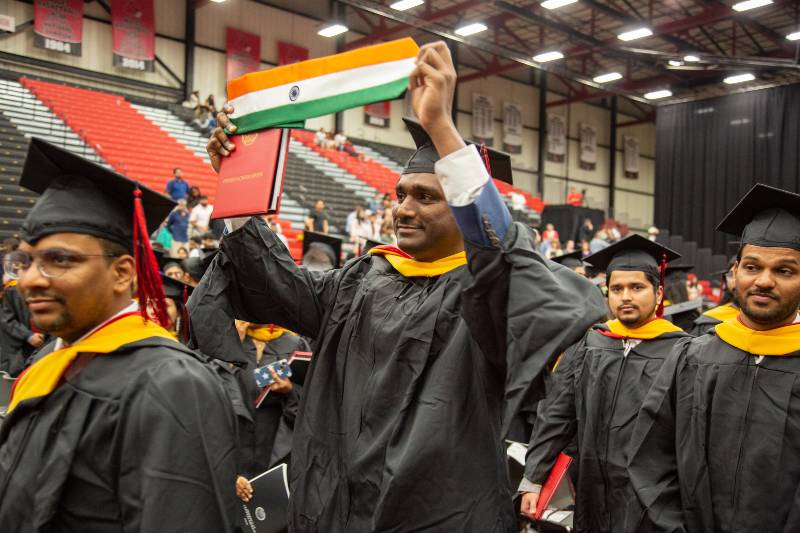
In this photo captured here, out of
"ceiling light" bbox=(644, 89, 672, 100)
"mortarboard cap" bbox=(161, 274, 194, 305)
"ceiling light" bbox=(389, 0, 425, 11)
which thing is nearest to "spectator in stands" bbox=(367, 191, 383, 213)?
"ceiling light" bbox=(389, 0, 425, 11)

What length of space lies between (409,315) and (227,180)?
0.73 m

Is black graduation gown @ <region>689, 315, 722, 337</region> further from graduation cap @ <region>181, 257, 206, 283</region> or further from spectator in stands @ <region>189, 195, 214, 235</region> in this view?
spectator in stands @ <region>189, 195, 214, 235</region>

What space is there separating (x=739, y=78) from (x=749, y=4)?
5.46 m

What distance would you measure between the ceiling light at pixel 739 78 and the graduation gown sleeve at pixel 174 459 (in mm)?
25287

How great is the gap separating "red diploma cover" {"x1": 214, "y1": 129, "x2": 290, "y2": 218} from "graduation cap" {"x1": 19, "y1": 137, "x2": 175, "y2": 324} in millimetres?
381

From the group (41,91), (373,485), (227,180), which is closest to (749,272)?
(373,485)

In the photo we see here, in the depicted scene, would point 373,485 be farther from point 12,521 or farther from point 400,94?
point 400,94

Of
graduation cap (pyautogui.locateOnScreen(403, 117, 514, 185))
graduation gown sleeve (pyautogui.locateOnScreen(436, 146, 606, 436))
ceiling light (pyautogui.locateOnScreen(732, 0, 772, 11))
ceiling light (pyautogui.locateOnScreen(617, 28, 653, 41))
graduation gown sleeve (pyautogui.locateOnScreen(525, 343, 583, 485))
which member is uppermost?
ceiling light (pyautogui.locateOnScreen(732, 0, 772, 11))

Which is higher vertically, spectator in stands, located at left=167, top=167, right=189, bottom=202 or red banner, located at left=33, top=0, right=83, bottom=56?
red banner, located at left=33, top=0, right=83, bottom=56

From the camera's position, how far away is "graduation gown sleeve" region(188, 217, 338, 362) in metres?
2.52

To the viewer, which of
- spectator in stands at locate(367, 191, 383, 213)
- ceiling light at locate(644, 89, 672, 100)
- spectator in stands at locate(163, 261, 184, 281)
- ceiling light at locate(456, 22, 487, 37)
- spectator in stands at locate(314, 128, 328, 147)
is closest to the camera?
spectator in stands at locate(163, 261, 184, 281)

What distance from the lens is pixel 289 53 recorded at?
22766 mm

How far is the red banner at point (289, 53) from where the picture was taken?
74.3 feet

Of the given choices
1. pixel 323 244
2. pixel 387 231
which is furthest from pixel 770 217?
pixel 387 231
